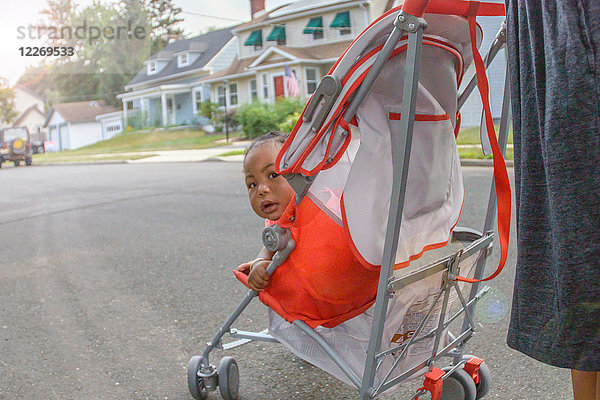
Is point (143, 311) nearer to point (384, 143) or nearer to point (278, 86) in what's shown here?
point (384, 143)

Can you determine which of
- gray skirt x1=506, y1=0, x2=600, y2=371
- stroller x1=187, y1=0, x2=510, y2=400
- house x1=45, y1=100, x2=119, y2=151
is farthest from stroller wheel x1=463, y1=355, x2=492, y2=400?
house x1=45, y1=100, x2=119, y2=151

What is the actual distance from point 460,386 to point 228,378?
0.97 metres

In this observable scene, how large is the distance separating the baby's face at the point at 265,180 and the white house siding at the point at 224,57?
116 ft

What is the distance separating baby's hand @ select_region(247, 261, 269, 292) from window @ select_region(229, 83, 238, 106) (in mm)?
32395

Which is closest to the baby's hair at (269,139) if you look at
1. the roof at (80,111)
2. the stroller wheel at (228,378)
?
the stroller wheel at (228,378)

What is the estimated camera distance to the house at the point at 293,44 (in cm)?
2738

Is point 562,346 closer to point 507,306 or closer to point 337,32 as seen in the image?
point 507,306

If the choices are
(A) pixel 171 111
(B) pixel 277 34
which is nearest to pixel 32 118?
(A) pixel 171 111

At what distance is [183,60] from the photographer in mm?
39938

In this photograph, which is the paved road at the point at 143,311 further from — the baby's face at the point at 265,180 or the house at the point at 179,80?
the house at the point at 179,80

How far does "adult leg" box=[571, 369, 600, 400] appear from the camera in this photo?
187 cm

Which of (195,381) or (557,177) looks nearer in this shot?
(557,177)

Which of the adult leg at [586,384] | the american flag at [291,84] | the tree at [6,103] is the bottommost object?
the adult leg at [586,384]

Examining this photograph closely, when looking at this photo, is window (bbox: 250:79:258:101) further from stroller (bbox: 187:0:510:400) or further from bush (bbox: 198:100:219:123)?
stroller (bbox: 187:0:510:400)
